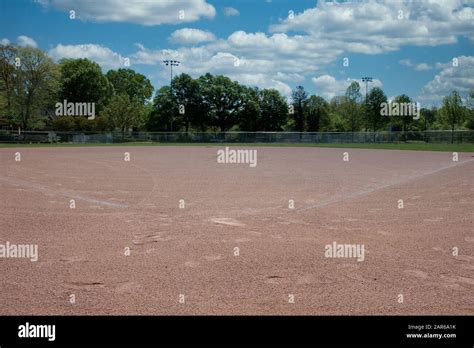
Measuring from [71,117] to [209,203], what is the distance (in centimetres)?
6820

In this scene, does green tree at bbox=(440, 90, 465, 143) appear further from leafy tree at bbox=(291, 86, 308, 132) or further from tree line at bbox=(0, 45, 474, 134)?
leafy tree at bbox=(291, 86, 308, 132)

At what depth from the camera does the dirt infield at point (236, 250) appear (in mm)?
Answer: 6164

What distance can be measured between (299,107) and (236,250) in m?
94.6

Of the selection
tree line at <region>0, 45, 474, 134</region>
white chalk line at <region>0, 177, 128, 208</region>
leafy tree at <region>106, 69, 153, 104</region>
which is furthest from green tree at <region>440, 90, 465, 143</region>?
white chalk line at <region>0, 177, 128, 208</region>

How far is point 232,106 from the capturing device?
98.1m

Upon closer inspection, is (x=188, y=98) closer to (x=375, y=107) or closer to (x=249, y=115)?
(x=249, y=115)

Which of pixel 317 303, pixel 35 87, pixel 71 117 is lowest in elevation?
pixel 317 303

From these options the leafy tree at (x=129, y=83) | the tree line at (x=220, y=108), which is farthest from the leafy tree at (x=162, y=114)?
the leafy tree at (x=129, y=83)

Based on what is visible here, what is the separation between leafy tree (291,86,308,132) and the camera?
101 meters

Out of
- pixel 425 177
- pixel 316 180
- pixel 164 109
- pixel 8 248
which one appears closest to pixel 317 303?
pixel 8 248

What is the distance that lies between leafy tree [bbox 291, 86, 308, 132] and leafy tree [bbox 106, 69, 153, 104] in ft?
132

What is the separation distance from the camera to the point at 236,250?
8.56 metres

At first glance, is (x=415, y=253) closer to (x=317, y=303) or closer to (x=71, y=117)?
(x=317, y=303)
